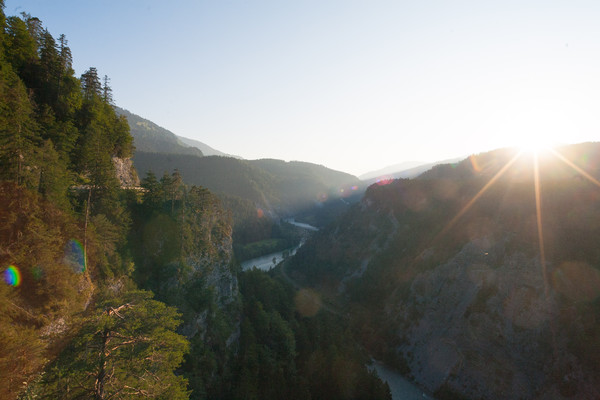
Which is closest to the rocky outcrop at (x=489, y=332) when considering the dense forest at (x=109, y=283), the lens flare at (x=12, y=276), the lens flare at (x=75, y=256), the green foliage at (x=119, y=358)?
the dense forest at (x=109, y=283)

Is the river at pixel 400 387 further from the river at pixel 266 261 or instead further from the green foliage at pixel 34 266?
the river at pixel 266 261

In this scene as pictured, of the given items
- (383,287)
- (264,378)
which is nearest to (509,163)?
(383,287)

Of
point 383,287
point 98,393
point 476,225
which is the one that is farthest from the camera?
point 383,287

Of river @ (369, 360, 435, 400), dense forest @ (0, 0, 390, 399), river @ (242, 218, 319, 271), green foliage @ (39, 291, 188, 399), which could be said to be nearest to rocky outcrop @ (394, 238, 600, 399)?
river @ (369, 360, 435, 400)

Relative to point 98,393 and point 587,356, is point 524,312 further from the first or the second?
point 98,393

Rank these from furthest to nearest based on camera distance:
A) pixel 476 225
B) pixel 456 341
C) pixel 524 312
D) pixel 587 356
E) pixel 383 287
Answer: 1. pixel 383 287
2. pixel 476 225
3. pixel 456 341
4. pixel 524 312
5. pixel 587 356

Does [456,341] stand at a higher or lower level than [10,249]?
lower
